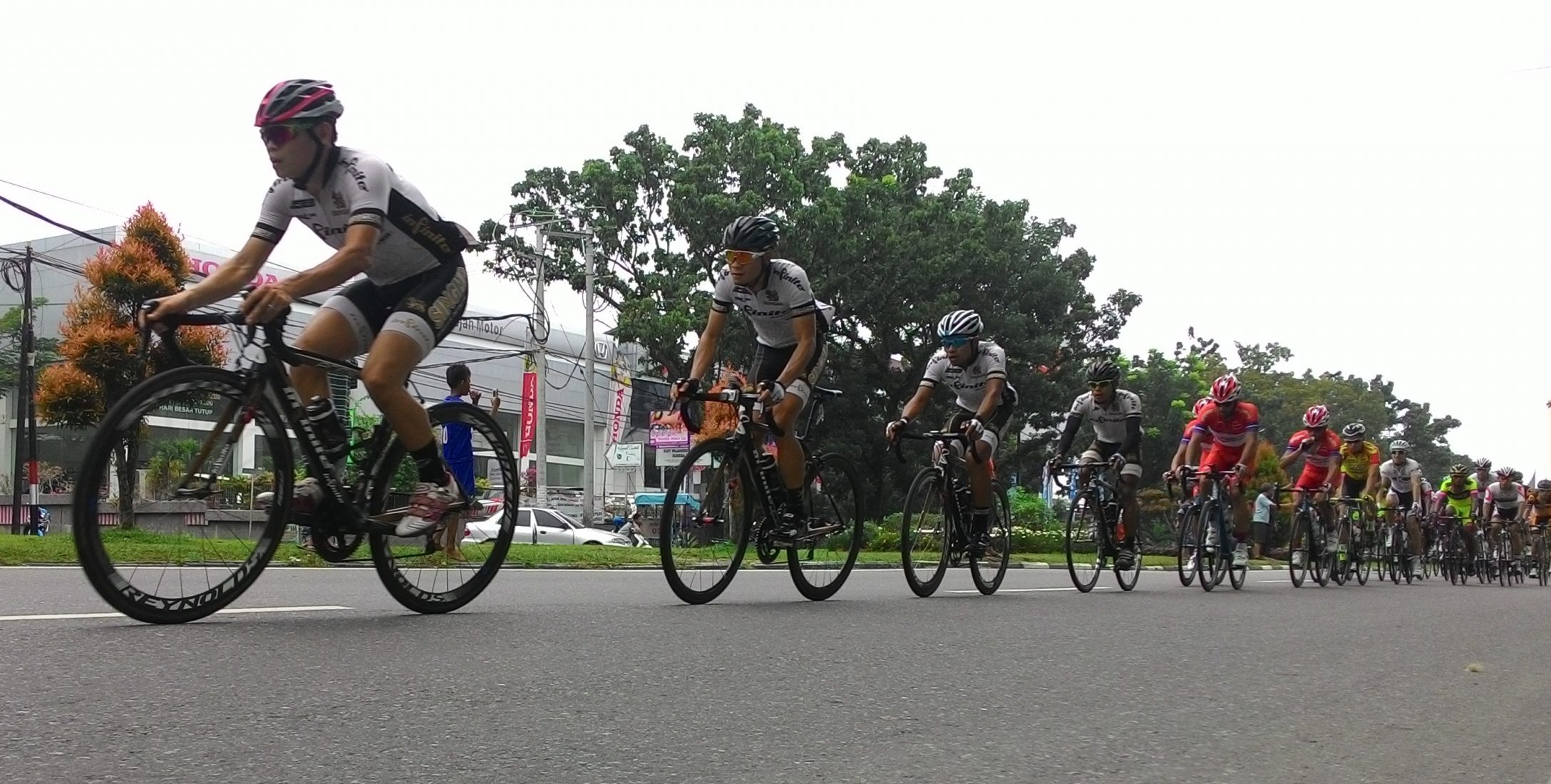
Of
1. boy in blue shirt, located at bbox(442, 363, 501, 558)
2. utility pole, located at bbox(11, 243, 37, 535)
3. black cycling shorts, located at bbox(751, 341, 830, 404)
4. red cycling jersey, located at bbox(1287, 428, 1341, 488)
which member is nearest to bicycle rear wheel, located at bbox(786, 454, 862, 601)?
black cycling shorts, located at bbox(751, 341, 830, 404)

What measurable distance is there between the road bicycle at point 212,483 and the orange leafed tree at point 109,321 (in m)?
15.6

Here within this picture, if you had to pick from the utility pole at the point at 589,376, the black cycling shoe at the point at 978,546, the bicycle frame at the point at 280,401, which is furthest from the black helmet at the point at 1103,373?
the utility pole at the point at 589,376

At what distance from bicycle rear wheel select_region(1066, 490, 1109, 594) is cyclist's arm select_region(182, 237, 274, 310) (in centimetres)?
695

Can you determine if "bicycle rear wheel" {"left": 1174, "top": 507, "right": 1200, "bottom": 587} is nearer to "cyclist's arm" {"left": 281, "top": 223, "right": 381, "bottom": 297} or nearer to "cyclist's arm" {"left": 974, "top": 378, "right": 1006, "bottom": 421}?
"cyclist's arm" {"left": 974, "top": 378, "right": 1006, "bottom": 421}

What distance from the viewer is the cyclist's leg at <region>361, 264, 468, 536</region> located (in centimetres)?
513

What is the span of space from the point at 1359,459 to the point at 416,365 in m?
13.9

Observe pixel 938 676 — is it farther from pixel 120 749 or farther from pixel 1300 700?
pixel 120 749

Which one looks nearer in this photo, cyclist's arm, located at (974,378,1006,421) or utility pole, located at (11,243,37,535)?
cyclist's arm, located at (974,378,1006,421)

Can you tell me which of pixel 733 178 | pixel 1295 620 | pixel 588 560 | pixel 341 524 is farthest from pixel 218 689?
pixel 733 178

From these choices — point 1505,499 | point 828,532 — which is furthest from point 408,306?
point 1505,499

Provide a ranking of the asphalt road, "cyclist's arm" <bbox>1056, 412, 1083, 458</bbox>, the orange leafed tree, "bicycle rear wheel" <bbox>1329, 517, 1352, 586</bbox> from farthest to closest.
Answer: 1. the orange leafed tree
2. "bicycle rear wheel" <bbox>1329, 517, 1352, 586</bbox>
3. "cyclist's arm" <bbox>1056, 412, 1083, 458</bbox>
4. the asphalt road

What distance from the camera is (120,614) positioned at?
512cm

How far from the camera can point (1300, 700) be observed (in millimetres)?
4301

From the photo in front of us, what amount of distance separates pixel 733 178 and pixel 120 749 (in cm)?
3833
